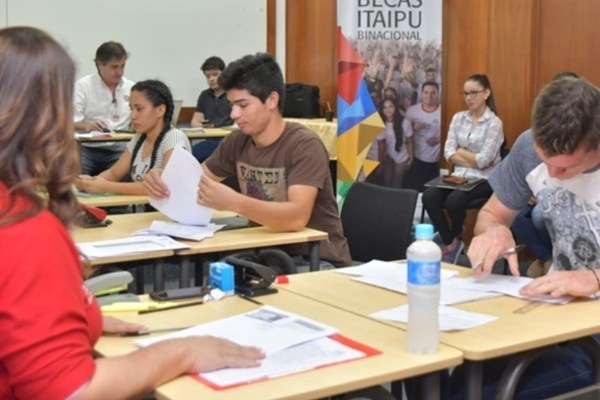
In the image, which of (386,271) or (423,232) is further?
(386,271)

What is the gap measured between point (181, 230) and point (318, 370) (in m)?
1.70

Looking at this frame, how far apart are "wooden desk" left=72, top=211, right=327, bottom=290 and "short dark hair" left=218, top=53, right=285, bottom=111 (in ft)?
1.93

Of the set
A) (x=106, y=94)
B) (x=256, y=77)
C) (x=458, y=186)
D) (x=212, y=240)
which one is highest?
(x=256, y=77)

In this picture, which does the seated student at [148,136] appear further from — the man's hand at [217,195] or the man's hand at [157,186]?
the man's hand at [217,195]

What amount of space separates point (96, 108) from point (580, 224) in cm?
561

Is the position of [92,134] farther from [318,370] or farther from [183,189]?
[318,370]

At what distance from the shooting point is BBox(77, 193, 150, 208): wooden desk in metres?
3.97

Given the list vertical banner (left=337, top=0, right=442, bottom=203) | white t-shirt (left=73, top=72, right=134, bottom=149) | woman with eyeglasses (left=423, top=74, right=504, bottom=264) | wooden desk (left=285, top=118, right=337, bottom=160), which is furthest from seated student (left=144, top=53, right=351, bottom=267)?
white t-shirt (left=73, top=72, right=134, bottom=149)

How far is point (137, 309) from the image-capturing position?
82.0 inches

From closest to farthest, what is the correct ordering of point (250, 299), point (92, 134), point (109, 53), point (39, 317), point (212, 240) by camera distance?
point (39, 317), point (250, 299), point (212, 240), point (92, 134), point (109, 53)

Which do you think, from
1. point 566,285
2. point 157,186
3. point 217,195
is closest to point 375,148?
point 157,186

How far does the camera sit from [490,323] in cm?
197

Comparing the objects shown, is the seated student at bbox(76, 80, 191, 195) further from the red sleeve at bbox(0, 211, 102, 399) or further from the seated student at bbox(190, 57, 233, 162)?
the seated student at bbox(190, 57, 233, 162)

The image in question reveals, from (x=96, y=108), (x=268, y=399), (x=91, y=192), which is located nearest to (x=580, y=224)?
(x=268, y=399)
